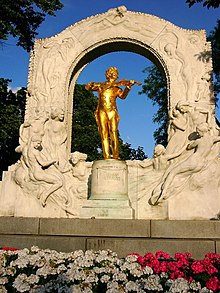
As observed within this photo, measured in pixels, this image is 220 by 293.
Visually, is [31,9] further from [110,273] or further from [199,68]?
[110,273]

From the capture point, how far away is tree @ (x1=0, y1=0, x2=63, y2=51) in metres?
11.1

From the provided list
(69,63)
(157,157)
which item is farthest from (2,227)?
(69,63)

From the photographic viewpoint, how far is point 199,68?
9508 millimetres

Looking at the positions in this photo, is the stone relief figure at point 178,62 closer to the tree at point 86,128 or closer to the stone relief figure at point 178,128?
the stone relief figure at point 178,128

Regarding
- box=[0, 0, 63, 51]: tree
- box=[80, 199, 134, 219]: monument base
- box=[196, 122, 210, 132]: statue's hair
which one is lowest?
box=[80, 199, 134, 219]: monument base

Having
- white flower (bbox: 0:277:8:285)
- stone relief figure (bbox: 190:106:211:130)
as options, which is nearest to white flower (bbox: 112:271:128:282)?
white flower (bbox: 0:277:8:285)

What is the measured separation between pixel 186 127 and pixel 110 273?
5859 mm

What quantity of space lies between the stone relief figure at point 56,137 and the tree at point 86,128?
475 inches

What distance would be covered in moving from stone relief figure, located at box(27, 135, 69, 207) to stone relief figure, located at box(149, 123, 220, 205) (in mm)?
2473

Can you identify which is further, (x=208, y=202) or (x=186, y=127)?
(x=186, y=127)

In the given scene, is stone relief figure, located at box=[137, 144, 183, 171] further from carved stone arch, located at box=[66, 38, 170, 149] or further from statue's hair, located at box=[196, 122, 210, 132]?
carved stone arch, located at box=[66, 38, 170, 149]

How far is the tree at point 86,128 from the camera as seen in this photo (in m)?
22.1

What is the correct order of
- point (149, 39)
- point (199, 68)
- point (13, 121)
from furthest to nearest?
point (13, 121)
point (149, 39)
point (199, 68)

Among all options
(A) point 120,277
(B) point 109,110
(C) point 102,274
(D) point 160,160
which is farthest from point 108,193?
(A) point 120,277
